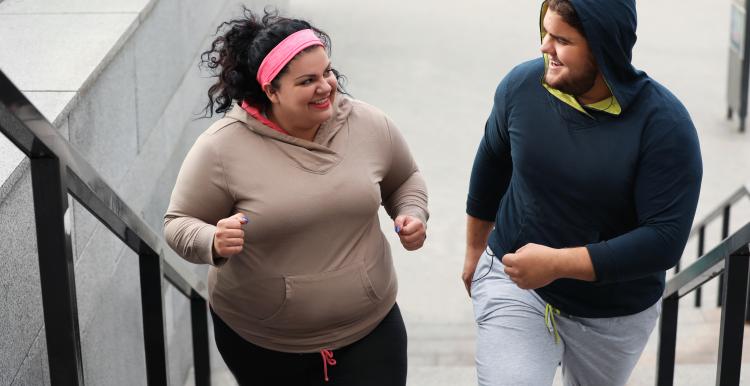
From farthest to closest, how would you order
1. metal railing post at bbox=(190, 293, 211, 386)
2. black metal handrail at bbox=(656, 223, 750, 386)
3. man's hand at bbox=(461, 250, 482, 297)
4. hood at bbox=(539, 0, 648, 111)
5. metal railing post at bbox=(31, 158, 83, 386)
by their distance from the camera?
metal railing post at bbox=(190, 293, 211, 386), man's hand at bbox=(461, 250, 482, 297), black metal handrail at bbox=(656, 223, 750, 386), hood at bbox=(539, 0, 648, 111), metal railing post at bbox=(31, 158, 83, 386)

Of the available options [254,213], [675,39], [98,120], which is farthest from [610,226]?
[675,39]

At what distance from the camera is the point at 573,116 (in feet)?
8.76

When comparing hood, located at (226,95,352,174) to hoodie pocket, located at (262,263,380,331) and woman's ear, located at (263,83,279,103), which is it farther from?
hoodie pocket, located at (262,263,380,331)

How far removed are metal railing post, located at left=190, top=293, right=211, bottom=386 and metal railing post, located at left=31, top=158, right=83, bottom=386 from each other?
1447 mm

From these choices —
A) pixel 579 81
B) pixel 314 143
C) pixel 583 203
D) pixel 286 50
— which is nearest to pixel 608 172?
pixel 583 203

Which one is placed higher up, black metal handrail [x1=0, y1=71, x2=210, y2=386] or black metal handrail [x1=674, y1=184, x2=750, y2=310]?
black metal handrail [x1=0, y1=71, x2=210, y2=386]

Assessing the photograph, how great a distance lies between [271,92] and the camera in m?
2.75

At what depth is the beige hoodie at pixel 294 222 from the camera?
2.74 m

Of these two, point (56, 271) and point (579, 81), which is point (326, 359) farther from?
point (56, 271)

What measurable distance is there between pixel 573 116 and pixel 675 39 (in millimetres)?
9144

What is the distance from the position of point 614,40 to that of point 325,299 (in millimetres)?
966

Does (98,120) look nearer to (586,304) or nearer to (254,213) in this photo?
(254,213)

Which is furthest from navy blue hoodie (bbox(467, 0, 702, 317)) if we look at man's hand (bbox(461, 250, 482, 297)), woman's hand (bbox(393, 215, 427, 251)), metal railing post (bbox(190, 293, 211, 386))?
metal railing post (bbox(190, 293, 211, 386))

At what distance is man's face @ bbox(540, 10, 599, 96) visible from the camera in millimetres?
2584
